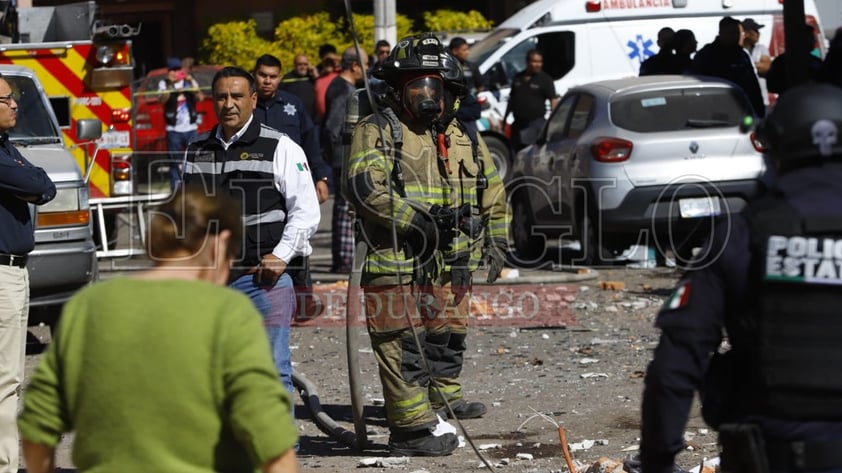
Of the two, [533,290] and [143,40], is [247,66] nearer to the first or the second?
[143,40]

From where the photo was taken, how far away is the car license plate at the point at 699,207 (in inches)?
472

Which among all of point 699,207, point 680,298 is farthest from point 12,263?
point 699,207

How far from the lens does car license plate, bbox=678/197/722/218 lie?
12.0 meters

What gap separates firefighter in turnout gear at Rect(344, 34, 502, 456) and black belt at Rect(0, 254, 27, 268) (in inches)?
60.0

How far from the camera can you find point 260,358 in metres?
3.21

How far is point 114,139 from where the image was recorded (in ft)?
45.6

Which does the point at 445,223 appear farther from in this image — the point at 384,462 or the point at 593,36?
the point at 593,36

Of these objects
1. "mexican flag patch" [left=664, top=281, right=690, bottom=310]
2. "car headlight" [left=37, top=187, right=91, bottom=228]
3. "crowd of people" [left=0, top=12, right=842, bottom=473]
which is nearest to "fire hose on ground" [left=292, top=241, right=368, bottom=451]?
"crowd of people" [left=0, top=12, right=842, bottom=473]

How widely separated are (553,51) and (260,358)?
52.2 feet

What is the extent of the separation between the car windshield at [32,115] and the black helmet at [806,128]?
7.68m

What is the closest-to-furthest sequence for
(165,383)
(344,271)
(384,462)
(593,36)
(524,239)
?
(165,383) < (384,462) < (344,271) < (524,239) < (593,36)

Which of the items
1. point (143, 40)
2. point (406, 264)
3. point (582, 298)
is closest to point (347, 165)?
point (406, 264)

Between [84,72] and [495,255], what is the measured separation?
771 cm

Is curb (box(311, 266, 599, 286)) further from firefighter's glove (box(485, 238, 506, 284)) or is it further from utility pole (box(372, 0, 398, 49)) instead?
utility pole (box(372, 0, 398, 49))
